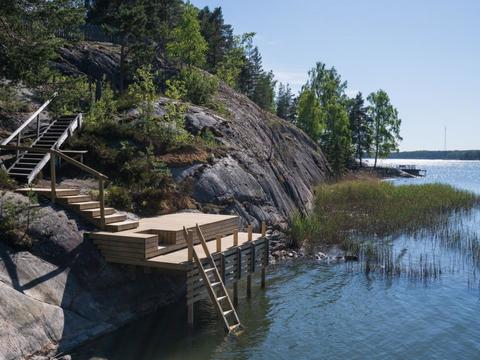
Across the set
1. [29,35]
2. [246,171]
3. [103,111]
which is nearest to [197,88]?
[246,171]

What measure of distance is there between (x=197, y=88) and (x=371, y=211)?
43.4 feet

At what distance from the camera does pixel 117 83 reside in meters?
30.2

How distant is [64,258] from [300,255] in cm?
1174

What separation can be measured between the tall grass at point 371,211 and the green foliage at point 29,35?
12.8 metres

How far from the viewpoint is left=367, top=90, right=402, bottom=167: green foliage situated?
258 feet

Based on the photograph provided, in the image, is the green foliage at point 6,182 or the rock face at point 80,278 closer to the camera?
the rock face at point 80,278

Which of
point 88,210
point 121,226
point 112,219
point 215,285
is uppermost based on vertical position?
point 88,210

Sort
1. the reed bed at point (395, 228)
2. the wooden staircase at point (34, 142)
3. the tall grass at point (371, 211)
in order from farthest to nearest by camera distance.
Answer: the tall grass at point (371, 211)
the reed bed at point (395, 228)
the wooden staircase at point (34, 142)

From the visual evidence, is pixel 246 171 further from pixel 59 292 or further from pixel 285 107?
pixel 285 107

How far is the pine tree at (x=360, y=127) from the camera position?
3066 inches

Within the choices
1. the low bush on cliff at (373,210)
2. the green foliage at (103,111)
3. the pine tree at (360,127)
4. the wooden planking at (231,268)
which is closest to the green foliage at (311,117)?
the pine tree at (360,127)

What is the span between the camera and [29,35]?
13.3 m

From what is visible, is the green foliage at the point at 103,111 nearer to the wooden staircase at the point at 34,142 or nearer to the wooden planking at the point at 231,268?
the wooden staircase at the point at 34,142

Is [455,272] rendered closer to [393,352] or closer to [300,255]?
[300,255]
